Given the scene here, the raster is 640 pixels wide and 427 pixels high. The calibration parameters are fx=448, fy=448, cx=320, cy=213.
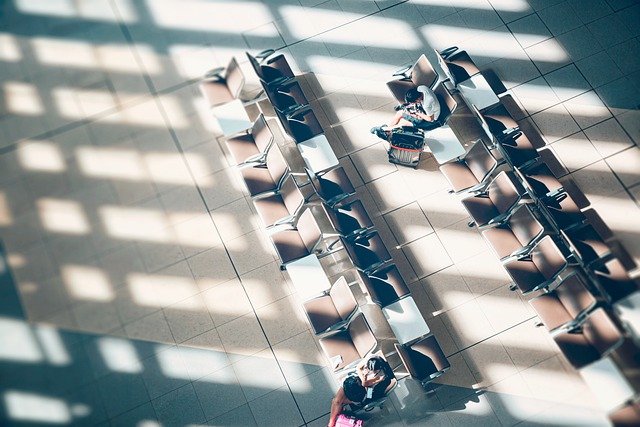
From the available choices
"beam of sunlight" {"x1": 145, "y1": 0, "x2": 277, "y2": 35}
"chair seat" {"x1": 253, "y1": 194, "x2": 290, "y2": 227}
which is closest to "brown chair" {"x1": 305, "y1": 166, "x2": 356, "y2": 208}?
"chair seat" {"x1": 253, "y1": 194, "x2": 290, "y2": 227}

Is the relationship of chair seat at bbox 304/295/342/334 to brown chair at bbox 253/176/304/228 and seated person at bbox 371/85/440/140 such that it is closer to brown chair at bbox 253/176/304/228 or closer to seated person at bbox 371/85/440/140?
brown chair at bbox 253/176/304/228

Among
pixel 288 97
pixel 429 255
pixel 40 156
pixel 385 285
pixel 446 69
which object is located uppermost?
pixel 40 156

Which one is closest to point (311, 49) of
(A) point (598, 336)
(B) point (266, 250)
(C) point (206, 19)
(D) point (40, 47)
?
(C) point (206, 19)

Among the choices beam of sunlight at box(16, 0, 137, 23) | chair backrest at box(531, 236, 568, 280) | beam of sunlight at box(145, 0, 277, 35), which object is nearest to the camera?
chair backrest at box(531, 236, 568, 280)

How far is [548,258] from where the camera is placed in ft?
17.8

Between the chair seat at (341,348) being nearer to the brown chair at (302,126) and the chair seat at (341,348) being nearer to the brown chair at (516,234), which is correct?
the brown chair at (516,234)

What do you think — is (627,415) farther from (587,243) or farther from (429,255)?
(429,255)

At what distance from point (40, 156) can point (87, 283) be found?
2177 mm

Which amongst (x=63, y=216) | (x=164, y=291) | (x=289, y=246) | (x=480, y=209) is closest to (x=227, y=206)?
(x=289, y=246)

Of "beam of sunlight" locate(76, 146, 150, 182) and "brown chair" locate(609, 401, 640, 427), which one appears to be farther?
"beam of sunlight" locate(76, 146, 150, 182)

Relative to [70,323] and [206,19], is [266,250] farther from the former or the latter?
[206,19]

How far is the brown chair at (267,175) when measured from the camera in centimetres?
591

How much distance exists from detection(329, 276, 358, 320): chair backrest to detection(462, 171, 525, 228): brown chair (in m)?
1.90

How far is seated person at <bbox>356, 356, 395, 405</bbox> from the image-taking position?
5082mm
